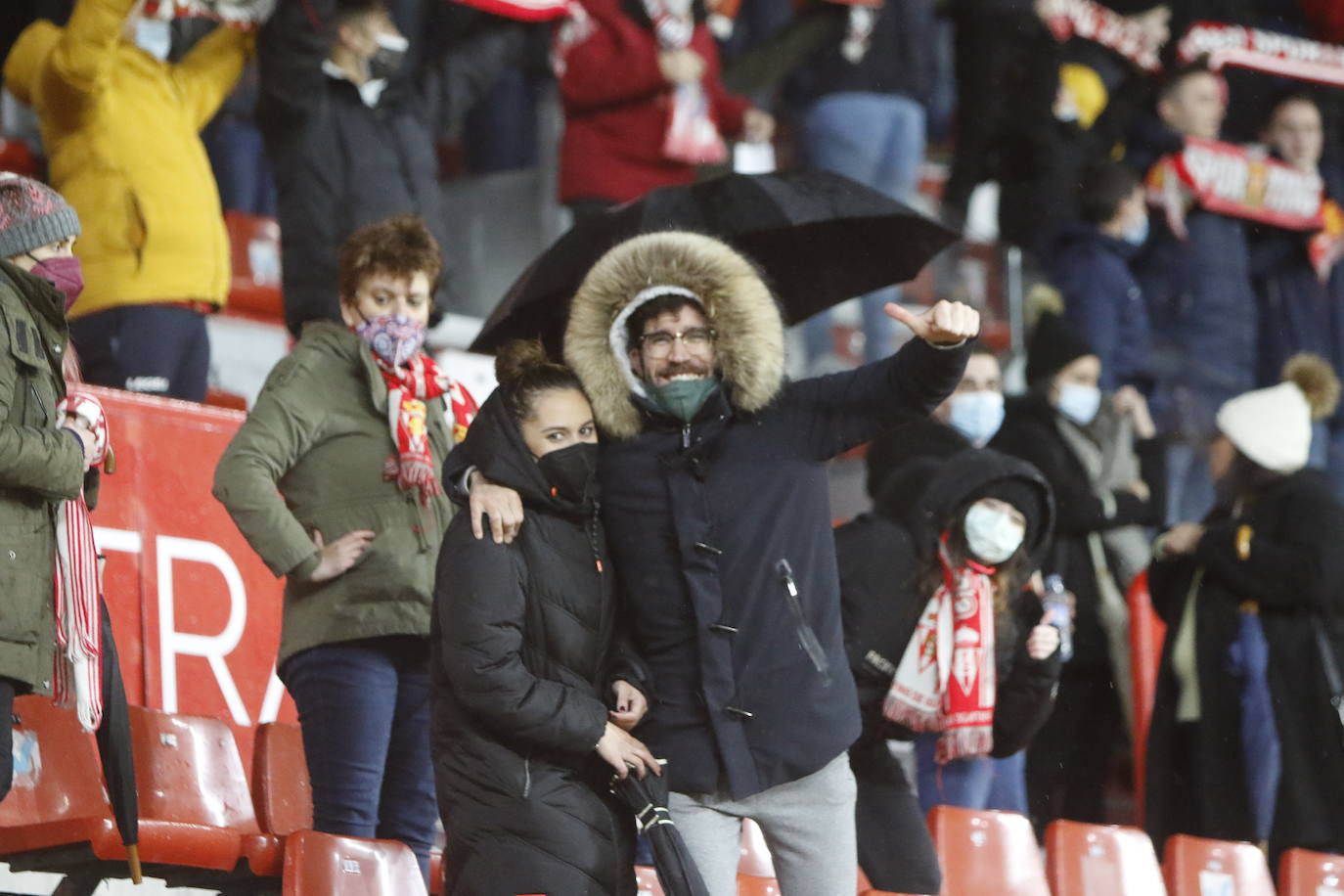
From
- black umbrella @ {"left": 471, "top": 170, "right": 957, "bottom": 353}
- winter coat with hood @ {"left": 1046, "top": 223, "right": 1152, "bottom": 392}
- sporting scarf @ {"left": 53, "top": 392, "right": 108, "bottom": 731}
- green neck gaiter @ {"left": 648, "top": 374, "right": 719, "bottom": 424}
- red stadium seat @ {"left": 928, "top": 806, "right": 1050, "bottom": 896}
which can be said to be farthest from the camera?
winter coat with hood @ {"left": 1046, "top": 223, "right": 1152, "bottom": 392}

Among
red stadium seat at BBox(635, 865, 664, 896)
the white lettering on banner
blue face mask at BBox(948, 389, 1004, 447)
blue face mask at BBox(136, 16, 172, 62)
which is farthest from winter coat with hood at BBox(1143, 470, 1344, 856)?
blue face mask at BBox(136, 16, 172, 62)

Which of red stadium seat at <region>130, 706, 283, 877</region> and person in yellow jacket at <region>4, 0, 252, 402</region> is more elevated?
person in yellow jacket at <region>4, 0, 252, 402</region>

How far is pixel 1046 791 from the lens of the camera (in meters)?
7.37

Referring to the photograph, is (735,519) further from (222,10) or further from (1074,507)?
(1074,507)

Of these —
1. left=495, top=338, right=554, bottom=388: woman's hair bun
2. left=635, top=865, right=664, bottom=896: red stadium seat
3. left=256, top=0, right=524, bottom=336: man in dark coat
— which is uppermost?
left=256, top=0, right=524, bottom=336: man in dark coat

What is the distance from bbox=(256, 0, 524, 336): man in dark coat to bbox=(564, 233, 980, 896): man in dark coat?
2.39 m

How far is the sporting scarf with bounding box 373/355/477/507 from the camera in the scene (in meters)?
5.05

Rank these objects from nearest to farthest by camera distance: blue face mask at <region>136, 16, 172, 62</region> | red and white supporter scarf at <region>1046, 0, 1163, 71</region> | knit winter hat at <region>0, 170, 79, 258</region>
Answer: knit winter hat at <region>0, 170, 79, 258</region>, blue face mask at <region>136, 16, 172, 62</region>, red and white supporter scarf at <region>1046, 0, 1163, 71</region>

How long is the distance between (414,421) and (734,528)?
1246 millimetres

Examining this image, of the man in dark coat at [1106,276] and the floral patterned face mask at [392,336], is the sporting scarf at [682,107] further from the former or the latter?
the floral patterned face mask at [392,336]

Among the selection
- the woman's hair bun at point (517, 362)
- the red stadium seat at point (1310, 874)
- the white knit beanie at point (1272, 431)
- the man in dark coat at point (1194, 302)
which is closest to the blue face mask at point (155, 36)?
the woman's hair bun at point (517, 362)

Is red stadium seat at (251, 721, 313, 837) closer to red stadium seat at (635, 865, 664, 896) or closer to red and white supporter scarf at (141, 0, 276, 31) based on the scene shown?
red stadium seat at (635, 865, 664, 896)

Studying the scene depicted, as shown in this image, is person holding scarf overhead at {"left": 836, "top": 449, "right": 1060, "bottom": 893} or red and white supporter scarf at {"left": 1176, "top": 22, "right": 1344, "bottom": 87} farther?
red and white supporter scarf at {"left": 1176, "top": 22, "right": 1344, "bottom": 87}

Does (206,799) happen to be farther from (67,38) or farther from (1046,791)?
(1046,791)
